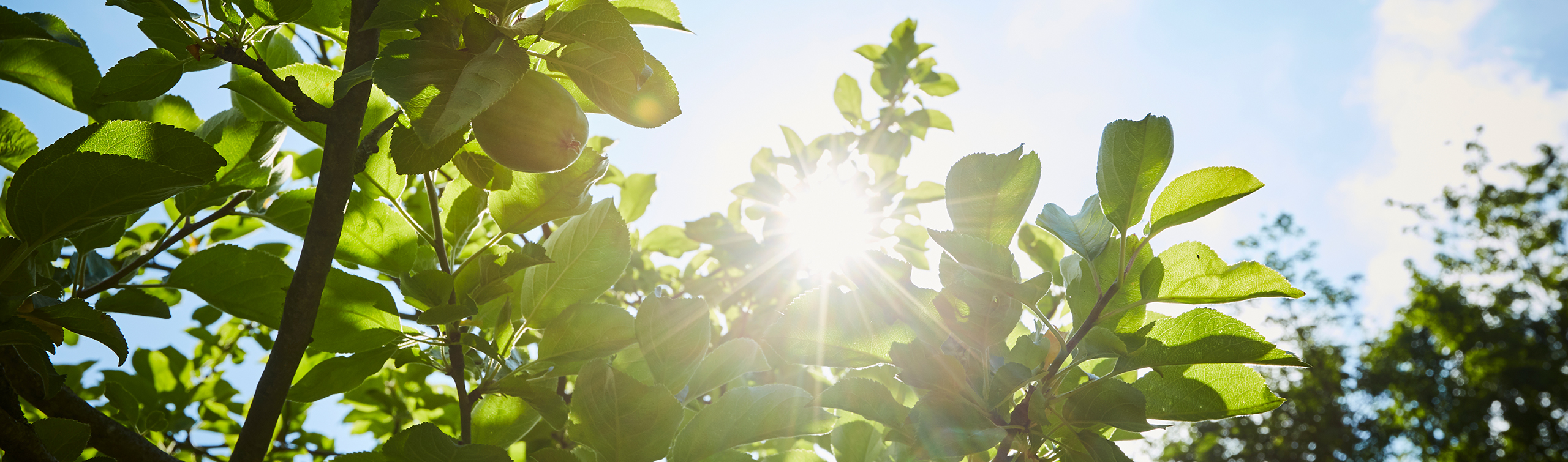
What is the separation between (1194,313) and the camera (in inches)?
26.9

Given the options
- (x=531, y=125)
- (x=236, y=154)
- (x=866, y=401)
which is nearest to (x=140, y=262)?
(x=236, y=154)

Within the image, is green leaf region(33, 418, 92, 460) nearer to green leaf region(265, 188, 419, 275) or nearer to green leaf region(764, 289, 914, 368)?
green leaf region(265, 188, 419, 275)

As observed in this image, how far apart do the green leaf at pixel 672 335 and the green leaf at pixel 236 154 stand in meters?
0.52

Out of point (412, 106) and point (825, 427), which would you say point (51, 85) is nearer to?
point (412, 106)

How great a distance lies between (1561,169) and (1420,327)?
373 cm

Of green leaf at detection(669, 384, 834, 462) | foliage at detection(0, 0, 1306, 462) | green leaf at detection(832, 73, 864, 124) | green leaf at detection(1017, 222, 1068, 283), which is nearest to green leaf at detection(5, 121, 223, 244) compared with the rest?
foliage at detection(0, 0, 1306, 462)

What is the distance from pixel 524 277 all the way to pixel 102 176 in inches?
14.3

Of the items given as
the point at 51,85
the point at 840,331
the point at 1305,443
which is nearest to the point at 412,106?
the point at 840,331

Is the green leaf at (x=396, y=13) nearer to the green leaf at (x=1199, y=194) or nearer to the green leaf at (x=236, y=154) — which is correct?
the green leaf at (x=236, y=154)

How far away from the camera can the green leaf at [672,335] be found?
706 millimetres

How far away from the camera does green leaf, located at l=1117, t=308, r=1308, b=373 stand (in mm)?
645

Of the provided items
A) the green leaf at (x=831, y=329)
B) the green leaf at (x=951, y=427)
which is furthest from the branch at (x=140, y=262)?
the green leaf at (x=951, y=427)

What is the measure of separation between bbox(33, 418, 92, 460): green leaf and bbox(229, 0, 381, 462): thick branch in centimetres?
12

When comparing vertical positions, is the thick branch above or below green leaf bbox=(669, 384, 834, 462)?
above
